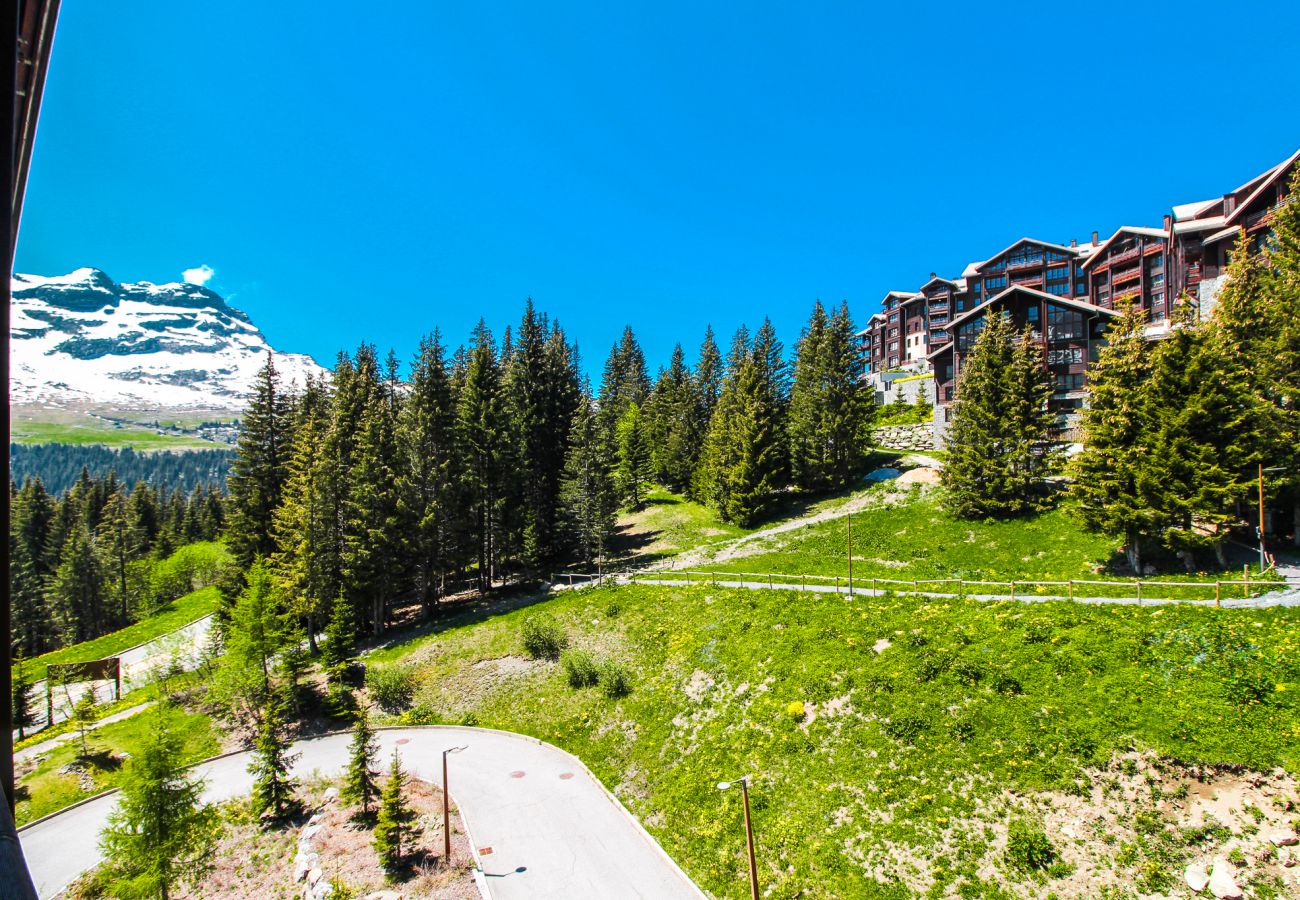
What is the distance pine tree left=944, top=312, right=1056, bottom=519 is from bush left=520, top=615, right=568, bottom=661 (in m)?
28.9

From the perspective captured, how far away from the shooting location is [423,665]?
35.9 m

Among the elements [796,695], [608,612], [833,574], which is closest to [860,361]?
[833,574]

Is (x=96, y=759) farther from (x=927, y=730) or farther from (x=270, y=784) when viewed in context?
(x=927, y=730)

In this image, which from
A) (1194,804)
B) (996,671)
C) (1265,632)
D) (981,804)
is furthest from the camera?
(996,671)

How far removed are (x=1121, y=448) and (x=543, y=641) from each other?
1268 inches

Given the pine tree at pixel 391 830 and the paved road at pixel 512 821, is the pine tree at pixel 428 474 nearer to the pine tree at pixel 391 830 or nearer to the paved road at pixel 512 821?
the paved road at pixel 512 821

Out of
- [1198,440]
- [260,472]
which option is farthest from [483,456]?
[1198,440]

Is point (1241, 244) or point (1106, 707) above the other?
point (1241, 244)

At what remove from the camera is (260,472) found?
46125 mm

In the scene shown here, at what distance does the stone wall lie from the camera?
60713mm

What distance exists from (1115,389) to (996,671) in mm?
17840

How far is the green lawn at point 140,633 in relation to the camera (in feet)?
176

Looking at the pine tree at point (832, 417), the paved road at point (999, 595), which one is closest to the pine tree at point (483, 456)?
the paved road at point (999, 595)

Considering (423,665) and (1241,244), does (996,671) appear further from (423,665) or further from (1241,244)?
(423,665)
